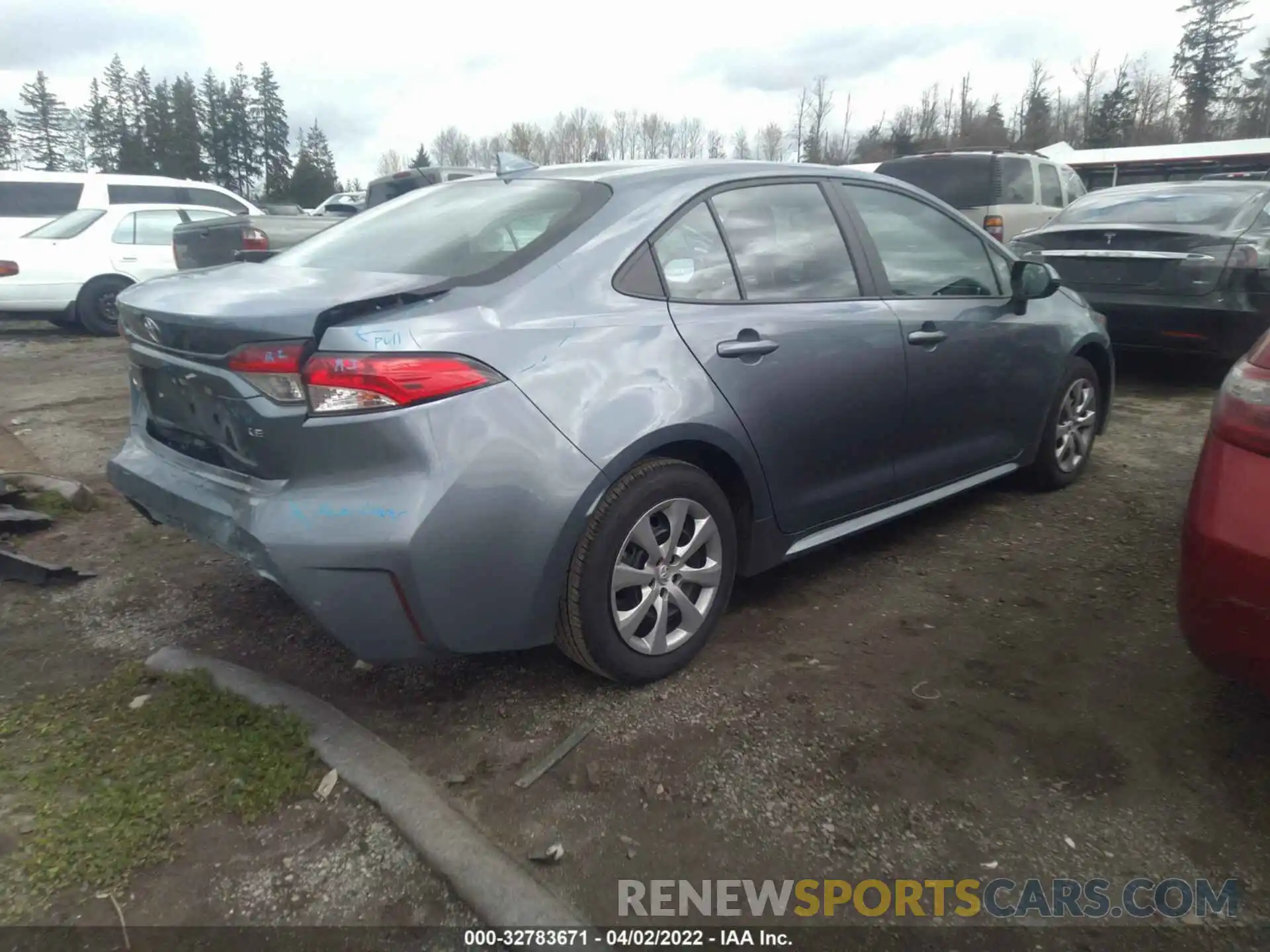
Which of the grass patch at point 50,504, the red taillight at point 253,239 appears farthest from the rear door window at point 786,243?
the red taillight at point 253,239

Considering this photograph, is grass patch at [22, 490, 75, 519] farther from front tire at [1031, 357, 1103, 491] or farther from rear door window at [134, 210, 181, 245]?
rear door window at [134, 210, 181, 245]

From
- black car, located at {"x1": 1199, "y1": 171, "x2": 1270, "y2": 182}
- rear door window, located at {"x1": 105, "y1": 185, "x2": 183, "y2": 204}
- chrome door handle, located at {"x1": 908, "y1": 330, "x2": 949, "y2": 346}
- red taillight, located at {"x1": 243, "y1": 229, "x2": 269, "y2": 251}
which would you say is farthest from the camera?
rear door window, located at {"x1": 105, "y1": 185, "x2": 183, "y2": 204}

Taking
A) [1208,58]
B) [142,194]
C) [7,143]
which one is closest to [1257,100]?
[1208,58]

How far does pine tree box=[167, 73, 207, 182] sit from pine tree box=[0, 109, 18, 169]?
427 inches

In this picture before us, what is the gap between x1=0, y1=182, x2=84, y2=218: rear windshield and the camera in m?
11.8


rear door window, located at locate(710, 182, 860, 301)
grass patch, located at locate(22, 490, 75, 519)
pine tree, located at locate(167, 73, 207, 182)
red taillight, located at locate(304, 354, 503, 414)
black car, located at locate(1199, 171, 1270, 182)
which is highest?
pine tree, located at locate(167, 73, 207, 182)

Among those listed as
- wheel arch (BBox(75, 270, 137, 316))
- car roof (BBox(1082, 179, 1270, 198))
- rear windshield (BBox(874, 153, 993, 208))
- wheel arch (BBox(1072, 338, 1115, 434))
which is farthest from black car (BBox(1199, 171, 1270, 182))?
wheel arch (BBox(75, 270, 137, 316))

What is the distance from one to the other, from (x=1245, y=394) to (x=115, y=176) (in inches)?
526

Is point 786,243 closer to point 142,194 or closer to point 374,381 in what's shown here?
point 374,381

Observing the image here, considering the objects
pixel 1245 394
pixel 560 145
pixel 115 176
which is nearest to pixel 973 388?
pixel 1245 394

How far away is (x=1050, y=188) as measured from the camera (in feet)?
42.4

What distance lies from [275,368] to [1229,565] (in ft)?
7.69

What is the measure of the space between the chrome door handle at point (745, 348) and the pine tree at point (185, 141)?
60.3 metres

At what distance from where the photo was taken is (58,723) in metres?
2.76
